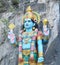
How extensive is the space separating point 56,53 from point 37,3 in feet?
2.67

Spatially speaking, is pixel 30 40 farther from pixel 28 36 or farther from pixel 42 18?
pixel 42 18

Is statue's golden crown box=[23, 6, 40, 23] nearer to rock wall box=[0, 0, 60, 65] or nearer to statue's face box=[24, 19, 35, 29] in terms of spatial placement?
statue's face box=[24, 19, 35, 29]

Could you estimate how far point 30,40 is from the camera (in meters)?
3.95

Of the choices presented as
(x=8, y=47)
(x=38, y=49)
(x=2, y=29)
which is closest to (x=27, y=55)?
(x=38, y=49)

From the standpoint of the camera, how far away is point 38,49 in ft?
12.8

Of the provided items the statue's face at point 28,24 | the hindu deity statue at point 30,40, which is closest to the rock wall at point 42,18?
the hindu deity statue at point 30,40

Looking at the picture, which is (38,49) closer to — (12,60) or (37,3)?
(12,60)

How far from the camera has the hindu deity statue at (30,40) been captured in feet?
12.7

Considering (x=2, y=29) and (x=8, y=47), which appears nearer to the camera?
(x=8, y=47)

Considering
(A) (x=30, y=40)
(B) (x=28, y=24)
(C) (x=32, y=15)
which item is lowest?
(A) (x=30, y=40)

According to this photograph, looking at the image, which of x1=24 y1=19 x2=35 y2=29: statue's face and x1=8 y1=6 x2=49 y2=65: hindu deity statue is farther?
x1=24 y1=19 x2=35 y2=29: statue's face

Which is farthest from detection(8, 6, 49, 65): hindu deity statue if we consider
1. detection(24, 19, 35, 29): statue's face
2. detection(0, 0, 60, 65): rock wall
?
detection(0, 0, 60, 65): rock wall

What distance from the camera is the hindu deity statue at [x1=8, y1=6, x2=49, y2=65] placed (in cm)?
387

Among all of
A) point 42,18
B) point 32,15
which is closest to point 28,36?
point 32,15
